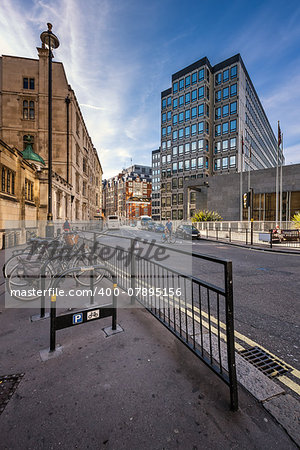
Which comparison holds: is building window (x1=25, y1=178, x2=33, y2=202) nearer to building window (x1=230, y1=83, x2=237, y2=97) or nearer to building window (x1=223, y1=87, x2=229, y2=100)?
building window (x1=230, y1=83, x2=237, y2=97)

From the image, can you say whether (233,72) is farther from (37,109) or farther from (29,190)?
(29,190)

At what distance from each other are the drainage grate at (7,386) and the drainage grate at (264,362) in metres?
2.69

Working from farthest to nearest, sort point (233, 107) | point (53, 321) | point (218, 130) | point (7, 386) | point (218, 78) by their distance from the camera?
1. point (218, 78)
2. point (218, 130)
3. point (233, 107)
4. point (53, 321)
5. point (7, 386)

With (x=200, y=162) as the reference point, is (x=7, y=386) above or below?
below

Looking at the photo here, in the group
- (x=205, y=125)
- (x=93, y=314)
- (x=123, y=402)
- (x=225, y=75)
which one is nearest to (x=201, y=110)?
(x=205, y=125)

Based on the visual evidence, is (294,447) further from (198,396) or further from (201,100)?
(201,100)

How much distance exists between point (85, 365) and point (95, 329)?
33.3 inches

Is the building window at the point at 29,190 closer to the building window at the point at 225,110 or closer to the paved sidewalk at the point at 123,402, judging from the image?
the paved sidewalk at the point at 123,402

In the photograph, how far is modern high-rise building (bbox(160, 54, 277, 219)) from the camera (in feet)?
157

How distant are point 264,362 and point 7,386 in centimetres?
295

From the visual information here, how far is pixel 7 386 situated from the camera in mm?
2184

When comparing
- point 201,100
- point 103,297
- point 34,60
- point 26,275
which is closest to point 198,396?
point 103,297

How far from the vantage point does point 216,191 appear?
34.1m

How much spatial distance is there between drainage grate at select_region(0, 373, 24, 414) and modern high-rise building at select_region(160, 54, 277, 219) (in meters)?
51.7
